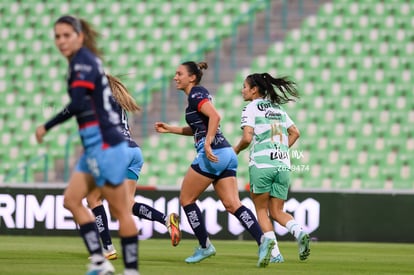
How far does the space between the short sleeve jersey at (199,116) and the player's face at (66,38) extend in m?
3.24

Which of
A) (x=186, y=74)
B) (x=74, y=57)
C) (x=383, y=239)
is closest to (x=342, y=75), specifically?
(x=383, y=239)

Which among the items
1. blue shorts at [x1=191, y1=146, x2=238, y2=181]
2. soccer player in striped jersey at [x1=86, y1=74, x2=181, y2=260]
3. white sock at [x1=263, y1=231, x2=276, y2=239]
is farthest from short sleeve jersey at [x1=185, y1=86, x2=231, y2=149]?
white sock at [x1=263, y1=231, x2=276, y2=239]

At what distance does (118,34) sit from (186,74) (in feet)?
40.1

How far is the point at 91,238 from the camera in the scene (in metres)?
7.84

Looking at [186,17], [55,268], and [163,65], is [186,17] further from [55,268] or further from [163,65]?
[55,268]

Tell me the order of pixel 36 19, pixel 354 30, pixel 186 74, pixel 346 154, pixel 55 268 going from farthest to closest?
pixel 36 19
pixel 354 30
pixel 346 154
pixel 186 74
pixel 55 268

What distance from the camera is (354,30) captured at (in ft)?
72.2

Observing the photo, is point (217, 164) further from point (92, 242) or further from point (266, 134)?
point (92, 242)

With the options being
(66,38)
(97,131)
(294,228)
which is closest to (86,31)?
(66,38)

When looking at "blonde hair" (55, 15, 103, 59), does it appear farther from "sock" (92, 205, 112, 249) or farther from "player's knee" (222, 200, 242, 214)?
"sock" (92, 205, 112, 249)

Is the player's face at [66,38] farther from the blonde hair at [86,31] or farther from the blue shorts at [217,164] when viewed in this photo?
the blue shorts at [217,164]

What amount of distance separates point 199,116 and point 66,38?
3503 millimetres

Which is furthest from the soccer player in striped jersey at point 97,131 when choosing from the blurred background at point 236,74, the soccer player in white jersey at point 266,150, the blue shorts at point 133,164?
the blurred background at point 236,74

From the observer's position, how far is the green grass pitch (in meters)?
10.1
